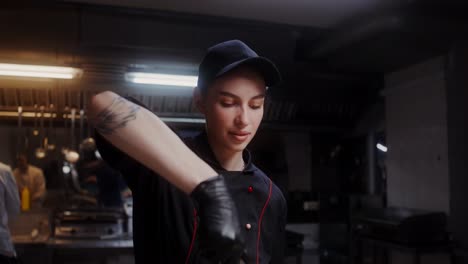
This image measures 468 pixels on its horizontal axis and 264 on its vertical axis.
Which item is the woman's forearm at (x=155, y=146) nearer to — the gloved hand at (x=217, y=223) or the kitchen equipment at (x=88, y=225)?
the gloved hand at (x=217, y=223)

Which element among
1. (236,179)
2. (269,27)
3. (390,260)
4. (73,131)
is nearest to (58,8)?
(73,131)

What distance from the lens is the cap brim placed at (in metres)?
1.00

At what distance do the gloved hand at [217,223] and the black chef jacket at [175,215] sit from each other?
28 cm

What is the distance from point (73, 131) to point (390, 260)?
8.94 feet

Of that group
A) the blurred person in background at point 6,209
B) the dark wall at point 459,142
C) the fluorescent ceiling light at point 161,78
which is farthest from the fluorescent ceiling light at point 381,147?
the blurred person in background at point 6,209

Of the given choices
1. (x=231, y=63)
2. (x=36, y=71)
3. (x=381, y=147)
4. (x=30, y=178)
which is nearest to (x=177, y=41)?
(x=36, y=71)

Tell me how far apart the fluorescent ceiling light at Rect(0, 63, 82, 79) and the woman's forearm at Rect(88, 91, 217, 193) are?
270 centimetres

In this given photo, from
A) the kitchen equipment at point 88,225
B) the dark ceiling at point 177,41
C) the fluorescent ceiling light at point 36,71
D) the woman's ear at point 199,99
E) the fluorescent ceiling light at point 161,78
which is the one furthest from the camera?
the kitchen equipment at point 88,225

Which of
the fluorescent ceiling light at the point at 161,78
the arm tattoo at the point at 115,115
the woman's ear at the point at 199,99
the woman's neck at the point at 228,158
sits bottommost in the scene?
the woman's neck at the point at 228,158

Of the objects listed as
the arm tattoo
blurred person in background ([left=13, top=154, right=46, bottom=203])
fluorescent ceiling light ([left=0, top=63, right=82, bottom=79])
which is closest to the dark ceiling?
fluorescent ceiling light ([left=0, top=63, right=82, bottom=79])

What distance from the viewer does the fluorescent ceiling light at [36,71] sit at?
3.21 metres

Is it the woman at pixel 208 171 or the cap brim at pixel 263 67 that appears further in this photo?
the cap brim at pixel 263 67

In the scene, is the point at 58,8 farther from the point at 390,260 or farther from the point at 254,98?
the point at 390,260

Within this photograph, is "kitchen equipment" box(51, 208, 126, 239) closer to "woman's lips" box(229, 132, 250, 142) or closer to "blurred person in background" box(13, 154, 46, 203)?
"blurred person in background" box(13, 154, 46, 203)
